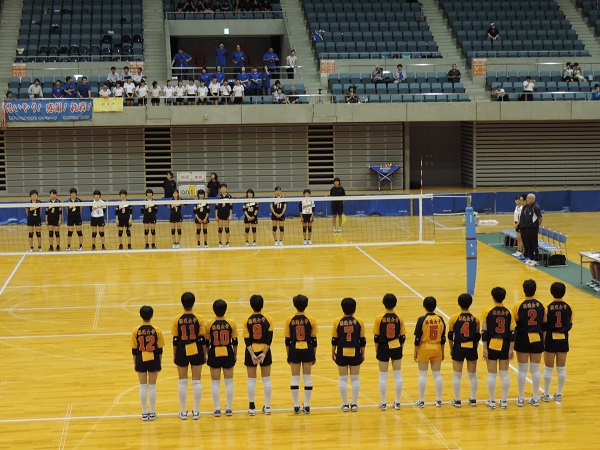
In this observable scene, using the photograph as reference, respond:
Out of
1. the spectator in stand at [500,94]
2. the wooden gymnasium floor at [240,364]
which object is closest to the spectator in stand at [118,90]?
the wooden gymnasium floor at [240,364]

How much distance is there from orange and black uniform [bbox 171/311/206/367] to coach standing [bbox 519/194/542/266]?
1238 cm

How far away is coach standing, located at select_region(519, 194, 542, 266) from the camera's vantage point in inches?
867

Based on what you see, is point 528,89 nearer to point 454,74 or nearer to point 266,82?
point 454,74

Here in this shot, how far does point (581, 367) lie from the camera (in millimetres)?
14148

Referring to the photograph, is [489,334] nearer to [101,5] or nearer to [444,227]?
[444,227]

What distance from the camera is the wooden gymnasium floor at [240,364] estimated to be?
11.4 m

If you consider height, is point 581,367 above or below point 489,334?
below

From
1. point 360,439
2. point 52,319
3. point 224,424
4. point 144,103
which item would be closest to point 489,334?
point 360,439

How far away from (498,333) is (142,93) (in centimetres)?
2253

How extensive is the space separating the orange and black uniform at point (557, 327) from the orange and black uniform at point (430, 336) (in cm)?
146

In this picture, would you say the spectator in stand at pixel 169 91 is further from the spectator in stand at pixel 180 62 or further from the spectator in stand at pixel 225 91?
the spectator in stand at pixel 180 62

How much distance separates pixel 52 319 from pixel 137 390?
202 inches

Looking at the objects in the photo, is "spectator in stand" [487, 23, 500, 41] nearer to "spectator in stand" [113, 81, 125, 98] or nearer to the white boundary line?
"spectator in stand" [113, 81, 125, 98]

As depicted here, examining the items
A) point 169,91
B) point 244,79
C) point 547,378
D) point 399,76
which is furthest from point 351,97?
point 547,378
